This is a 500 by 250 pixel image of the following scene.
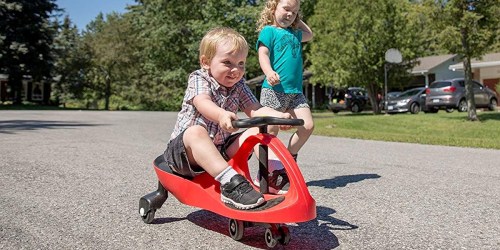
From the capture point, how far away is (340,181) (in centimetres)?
524

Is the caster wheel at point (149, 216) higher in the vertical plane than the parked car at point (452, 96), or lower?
lower

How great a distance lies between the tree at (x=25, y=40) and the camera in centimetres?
4025

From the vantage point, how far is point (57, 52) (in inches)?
1745

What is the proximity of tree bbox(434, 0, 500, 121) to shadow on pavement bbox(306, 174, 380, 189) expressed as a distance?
11.6 meters

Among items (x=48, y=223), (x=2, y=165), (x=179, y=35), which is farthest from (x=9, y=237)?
(x=179, y=35)

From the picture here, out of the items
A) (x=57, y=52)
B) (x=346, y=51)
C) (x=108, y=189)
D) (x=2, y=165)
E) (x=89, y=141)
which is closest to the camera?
(x=108, y=189)

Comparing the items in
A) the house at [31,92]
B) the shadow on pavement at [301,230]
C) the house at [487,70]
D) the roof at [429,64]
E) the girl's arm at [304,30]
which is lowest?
the shadow on pavement at [301,230]

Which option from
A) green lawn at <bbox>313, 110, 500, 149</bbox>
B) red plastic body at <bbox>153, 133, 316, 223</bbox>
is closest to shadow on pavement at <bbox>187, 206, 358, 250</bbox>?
red plastic body at <bbox>153, 133, 316, 223</bbox>

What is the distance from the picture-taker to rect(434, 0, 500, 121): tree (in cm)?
1555

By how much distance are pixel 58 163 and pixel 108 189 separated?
2.08 metres

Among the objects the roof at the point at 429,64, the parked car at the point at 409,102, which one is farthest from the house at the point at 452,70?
the parked car at the point at 409,102

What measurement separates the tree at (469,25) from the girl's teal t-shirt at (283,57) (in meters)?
12.7

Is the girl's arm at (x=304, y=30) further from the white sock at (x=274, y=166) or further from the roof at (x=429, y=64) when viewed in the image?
the roof at (x=429, y=64)

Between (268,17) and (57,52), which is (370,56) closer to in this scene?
(268,17)
